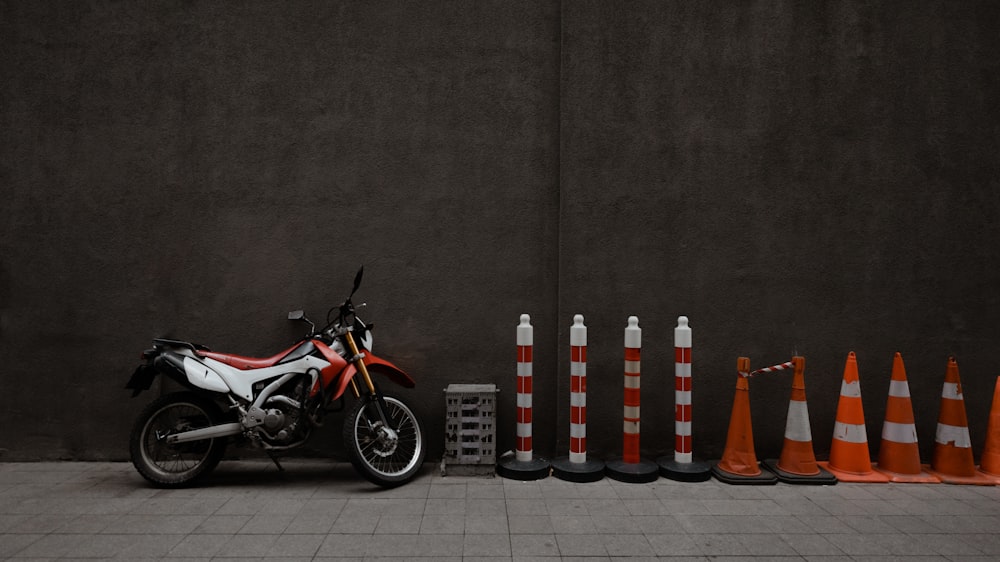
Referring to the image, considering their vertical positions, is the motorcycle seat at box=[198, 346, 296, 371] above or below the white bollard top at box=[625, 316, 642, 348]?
below

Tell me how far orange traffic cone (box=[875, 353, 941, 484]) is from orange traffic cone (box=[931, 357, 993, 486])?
140 mm

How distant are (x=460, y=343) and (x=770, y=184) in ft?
10.2

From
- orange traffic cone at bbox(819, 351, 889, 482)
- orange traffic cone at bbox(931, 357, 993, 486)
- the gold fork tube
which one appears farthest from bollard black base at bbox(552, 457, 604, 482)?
orange traffic cone at bbox(931, 357, 993, 486)

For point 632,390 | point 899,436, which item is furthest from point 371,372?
point 899,436

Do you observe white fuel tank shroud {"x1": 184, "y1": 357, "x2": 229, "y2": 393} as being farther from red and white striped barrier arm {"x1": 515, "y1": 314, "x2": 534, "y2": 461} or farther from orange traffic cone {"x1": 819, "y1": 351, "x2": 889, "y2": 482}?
orange traffic cone {"x1": 819, "y1": 351, "x2": 889, "y2": 482}

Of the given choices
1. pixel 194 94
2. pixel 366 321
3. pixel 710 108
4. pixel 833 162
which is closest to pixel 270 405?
pixel 366 321

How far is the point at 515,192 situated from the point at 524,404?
6.07 feet

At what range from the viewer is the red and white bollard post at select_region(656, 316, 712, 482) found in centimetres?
470

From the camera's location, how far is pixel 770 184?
17.2 ft

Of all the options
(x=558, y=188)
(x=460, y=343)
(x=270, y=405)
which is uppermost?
(x=558, y=188)

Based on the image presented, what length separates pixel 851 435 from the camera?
15.9ft

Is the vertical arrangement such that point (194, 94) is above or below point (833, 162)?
above

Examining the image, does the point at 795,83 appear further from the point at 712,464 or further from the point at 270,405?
the point at 270,405

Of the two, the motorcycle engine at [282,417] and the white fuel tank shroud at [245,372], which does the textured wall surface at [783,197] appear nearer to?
the white fuel tank shroud at [245,372]
